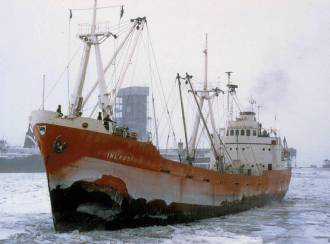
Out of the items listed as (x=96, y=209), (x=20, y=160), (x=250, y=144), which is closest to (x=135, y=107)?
(x=20, y=160)

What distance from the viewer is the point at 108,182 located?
727 inches

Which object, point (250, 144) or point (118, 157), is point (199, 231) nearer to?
point (118, 157)

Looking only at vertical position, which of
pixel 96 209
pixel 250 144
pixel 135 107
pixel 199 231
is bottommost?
pixel 199 231

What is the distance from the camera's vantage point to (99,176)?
1830 centimetres

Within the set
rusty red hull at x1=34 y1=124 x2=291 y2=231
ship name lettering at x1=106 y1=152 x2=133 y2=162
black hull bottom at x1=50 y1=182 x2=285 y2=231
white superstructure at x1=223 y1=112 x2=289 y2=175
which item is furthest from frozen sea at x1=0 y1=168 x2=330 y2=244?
white superstructure at x1=223 y1=112 x2=289 y2=175

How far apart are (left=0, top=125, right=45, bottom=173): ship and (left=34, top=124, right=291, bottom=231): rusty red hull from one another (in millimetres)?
107903

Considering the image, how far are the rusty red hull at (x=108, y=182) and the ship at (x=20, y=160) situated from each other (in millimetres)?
107903

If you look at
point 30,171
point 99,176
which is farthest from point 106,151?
point 30,171

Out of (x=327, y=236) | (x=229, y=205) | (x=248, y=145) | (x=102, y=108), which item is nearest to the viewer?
(x=327, y=236)

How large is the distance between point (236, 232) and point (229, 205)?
6972 millimetres

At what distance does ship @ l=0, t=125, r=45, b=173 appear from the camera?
405 feet

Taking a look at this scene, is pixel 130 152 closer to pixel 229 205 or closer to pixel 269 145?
pixel 229 205

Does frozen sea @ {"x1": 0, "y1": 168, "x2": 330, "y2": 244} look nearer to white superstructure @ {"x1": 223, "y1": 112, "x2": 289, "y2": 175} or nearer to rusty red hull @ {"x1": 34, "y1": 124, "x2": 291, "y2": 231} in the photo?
rusty red hull @ {"x1": 34, "y1": 124, "x2": 291, "y2": 231}

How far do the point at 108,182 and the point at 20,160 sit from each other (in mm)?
114399
